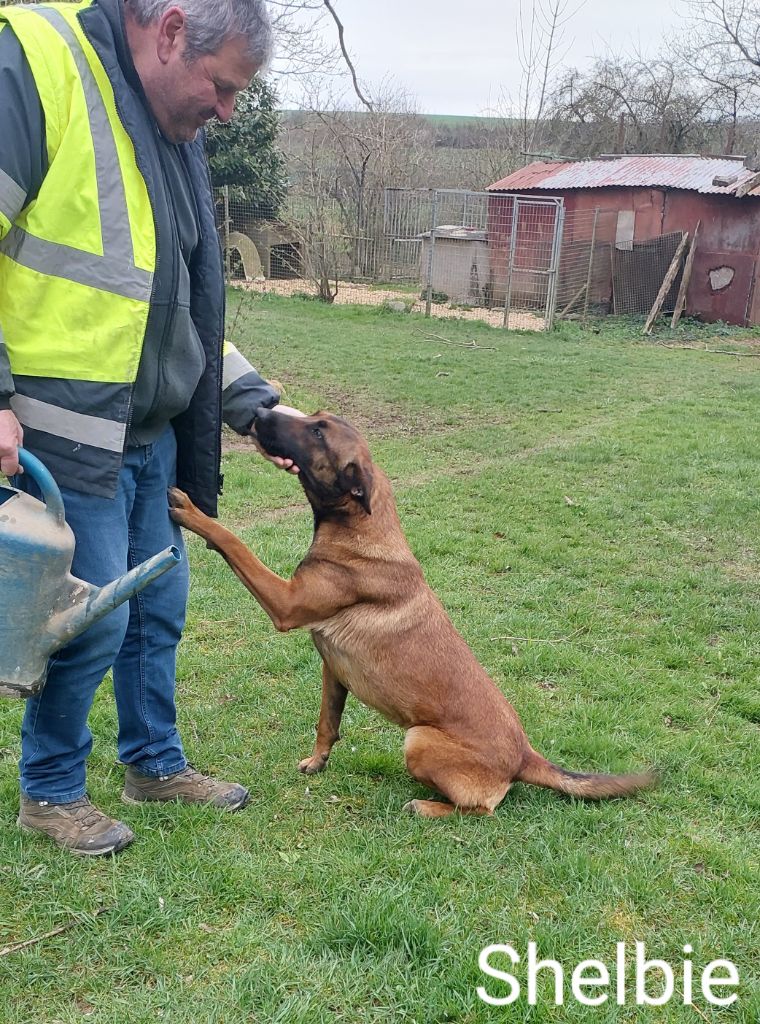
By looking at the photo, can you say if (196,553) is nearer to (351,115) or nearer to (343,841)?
(343,841)

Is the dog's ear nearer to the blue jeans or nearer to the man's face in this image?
the blue jeans

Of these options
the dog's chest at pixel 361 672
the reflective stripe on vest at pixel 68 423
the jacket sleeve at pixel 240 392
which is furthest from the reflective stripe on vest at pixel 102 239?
the dog's chest at pixel 361 672

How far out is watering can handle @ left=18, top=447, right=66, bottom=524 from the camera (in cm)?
→ 221

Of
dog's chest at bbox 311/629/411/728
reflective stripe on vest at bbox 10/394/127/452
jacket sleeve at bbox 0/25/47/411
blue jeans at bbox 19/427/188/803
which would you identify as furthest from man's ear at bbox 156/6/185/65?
dog's chest at bbox 311/629/411/728

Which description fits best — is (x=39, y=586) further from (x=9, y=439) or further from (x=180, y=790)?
(x=180, y=790)

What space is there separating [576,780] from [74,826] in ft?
5.96

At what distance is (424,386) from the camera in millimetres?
11211

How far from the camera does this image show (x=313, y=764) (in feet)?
11.5

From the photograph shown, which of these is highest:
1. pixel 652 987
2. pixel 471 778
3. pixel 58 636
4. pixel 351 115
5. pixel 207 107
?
pixel 351 115

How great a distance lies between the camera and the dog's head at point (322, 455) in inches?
129

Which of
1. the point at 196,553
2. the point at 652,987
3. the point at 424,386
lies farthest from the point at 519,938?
the point at 424,386

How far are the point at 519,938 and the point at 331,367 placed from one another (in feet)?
33.4

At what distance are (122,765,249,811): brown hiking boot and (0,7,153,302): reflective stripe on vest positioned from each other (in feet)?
5.86

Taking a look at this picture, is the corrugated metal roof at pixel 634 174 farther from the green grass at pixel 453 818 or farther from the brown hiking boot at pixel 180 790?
the brown hiking boot at pixel 180 790
